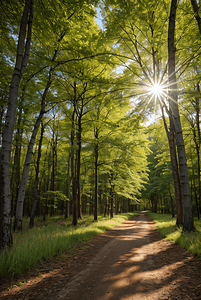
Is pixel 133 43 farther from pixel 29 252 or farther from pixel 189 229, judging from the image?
pixel 29 252

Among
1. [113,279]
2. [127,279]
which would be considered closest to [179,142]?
[127,279]

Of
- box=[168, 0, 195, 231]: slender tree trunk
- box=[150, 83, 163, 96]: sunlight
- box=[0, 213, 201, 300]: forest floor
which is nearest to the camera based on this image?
box=[0, 213, 201, 300]: forest floor

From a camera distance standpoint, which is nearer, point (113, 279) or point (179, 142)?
point (113, 279)

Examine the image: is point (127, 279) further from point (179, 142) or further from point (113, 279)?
point (179, 142)

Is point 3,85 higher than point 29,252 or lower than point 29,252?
higher

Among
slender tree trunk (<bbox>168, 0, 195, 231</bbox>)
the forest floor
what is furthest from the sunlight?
the forest floor

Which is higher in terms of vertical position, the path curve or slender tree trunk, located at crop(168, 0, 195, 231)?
slender tree trunk, located at crop(168, 0, 195, 231)

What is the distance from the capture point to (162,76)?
830 centimetres

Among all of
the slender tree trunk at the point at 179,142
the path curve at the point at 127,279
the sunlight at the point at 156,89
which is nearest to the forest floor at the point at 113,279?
the path curve at the point at 127,279

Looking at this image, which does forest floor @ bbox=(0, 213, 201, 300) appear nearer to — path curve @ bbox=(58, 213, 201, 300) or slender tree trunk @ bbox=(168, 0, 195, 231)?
path curve @ bbox=(58, 213, 201, 300)

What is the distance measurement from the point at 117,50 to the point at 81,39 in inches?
73.7

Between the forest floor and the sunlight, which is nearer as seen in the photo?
the forest floor

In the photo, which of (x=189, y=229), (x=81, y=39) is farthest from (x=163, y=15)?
(x=189, y=229)

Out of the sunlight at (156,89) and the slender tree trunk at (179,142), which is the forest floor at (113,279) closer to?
the slender tree trunk at (179,142)
